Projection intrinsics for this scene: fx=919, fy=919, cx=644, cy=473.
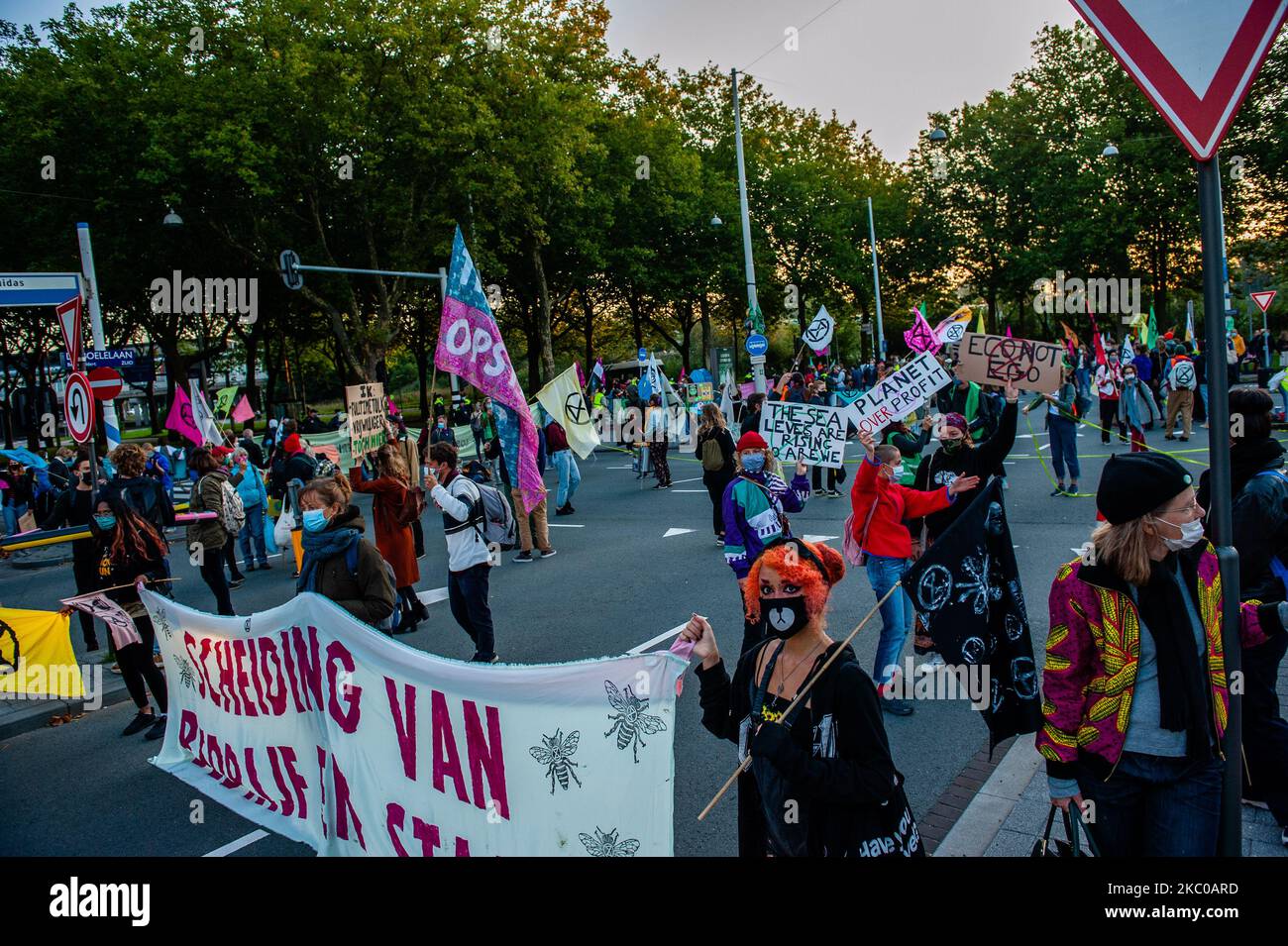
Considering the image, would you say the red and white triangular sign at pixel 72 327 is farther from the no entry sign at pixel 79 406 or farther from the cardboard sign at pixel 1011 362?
the cardboard sign at pixel 1011 362

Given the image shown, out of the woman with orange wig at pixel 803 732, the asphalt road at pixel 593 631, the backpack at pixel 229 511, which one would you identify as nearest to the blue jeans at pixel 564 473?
the asphalt road at pixel 593 631

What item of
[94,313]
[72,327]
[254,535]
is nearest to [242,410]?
[94,313]

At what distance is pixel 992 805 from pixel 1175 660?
6.81ft

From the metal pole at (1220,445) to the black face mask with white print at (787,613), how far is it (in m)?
1.18

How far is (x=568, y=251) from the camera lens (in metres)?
40.1

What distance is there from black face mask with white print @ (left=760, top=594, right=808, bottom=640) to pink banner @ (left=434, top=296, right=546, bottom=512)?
221 inches

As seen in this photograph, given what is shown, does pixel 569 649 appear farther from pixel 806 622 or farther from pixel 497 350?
pixel 806 622

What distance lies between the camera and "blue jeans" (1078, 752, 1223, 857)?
2709 mm

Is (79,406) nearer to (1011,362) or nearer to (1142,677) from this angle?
(1011,362)

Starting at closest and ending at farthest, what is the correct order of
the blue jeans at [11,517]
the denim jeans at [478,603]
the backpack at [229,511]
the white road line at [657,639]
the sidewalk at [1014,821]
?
the sidewalk at [1014,821] → the denim jeans at [478,603] → the white road line at [657,639] → the backpack at [229,511] → the blue jeans at [11,517]

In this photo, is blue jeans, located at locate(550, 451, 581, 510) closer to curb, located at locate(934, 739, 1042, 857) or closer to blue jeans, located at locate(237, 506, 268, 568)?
blue jeans, located at locate(237, 506, 268, 568)

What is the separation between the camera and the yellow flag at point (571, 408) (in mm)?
13578

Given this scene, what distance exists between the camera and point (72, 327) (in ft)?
28.3
